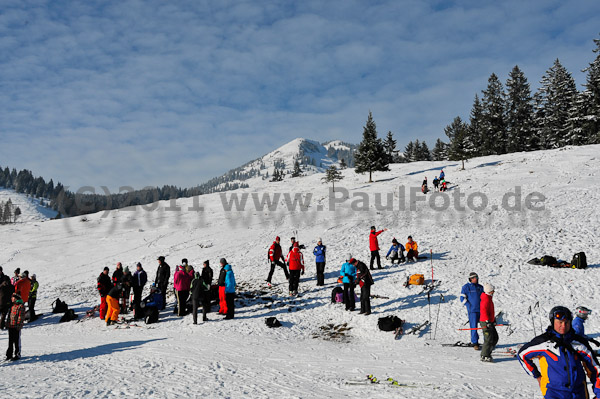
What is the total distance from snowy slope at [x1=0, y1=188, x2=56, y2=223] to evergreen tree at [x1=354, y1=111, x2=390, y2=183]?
172 metres

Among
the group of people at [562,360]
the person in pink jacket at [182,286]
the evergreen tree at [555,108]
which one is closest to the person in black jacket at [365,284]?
the person in pink jacket at [182,286]

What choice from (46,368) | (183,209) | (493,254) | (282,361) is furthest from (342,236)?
(183,209)

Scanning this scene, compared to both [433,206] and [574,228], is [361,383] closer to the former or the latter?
[574,228]

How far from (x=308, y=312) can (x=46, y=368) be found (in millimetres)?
8076

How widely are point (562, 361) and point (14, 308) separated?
11596mm

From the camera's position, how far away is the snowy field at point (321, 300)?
7004 mm

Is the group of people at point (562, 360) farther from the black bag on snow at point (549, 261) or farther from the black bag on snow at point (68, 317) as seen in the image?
the black bag on snow at point (68, 317)

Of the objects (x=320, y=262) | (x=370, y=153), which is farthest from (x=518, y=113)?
(x=320, y=262)

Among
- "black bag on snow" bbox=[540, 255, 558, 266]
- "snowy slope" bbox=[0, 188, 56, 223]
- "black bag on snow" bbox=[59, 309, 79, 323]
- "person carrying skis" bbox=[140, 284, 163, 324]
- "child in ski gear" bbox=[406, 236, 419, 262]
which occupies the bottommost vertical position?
"black bag on snow" bbox=[59, 309, 79, 323]

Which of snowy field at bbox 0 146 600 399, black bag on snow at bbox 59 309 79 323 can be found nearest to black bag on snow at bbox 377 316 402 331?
snowy field at bbox 0 146 600 399

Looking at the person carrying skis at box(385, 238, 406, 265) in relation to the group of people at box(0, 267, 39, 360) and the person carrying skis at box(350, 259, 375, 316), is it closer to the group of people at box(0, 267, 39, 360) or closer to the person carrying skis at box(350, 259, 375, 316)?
the person carrying skis at box(350, 259, 375, 316)

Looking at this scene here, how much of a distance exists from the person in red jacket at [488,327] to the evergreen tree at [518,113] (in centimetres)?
6113

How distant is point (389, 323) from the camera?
10945mm

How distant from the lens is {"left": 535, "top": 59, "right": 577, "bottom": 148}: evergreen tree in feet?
173
